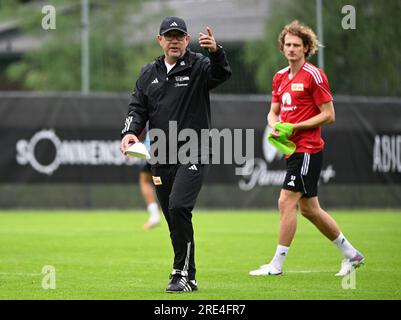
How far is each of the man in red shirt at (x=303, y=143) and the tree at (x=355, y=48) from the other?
34.6ft

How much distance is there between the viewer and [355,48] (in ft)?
68.0

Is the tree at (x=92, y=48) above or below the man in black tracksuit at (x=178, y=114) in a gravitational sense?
above

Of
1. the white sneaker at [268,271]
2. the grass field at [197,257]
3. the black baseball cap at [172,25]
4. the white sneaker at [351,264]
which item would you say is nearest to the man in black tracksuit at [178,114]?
the black baseball cap at [172,25]

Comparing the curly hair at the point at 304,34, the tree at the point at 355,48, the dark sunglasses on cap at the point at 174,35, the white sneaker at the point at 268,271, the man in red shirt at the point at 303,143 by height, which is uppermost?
the tree at the point at 355,48

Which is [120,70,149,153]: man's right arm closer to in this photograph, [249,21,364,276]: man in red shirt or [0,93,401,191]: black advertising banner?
[249,21,364,276]: man in red shirt

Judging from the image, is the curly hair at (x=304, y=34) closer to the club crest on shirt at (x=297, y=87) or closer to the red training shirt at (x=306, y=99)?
the red training shirt at (x=306, y=99)

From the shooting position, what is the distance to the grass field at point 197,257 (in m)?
8.48

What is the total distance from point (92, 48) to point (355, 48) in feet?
19.9

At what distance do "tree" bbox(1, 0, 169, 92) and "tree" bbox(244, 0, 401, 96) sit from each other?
360cm

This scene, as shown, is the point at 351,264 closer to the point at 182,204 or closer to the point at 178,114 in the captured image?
the point at 182,204

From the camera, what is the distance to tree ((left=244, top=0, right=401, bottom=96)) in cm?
2038

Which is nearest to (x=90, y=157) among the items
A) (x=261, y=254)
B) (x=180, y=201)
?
(x=261, y=254)

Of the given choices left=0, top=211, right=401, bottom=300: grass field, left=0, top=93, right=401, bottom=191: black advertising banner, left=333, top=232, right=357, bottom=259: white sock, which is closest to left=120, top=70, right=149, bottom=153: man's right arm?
left=0, top=211, right=401, bottom=300: grass field
